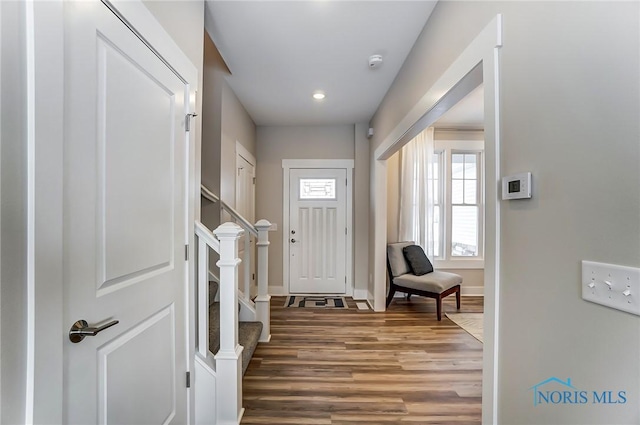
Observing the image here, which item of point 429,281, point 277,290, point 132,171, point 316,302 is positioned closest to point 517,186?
point 132,171

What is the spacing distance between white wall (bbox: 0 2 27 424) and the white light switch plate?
146 cm

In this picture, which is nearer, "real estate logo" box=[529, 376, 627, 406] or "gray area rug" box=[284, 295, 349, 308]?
"real estate logo" box=[529, 376, 627, 406]

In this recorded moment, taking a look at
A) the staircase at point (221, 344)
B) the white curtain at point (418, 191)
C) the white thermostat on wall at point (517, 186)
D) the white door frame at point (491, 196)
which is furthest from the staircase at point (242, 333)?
the white curtain at point (418, 191)

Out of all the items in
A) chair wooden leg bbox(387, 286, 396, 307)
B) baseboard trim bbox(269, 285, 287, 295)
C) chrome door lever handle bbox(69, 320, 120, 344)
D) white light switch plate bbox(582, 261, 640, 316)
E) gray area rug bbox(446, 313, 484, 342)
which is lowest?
gray area rug bbox(446, 313, 484, 342)

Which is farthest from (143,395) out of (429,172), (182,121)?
(429,172)

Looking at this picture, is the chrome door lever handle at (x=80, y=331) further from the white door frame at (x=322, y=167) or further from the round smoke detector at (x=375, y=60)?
the white door frame at (x=322, y=167)

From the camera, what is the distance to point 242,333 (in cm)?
258

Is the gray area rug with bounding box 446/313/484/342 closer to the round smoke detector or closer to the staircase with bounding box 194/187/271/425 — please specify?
the staircase with bounding box 194/187/271/425

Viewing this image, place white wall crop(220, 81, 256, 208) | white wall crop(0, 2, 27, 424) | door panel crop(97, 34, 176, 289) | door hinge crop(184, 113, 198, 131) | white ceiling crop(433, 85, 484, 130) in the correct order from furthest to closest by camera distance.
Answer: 1. white ceiling crop(433, 85, 484, 130)
2. white wall crop(220, 81, 256, 208)
3. door hinge crop(184, 113, 198, 131)
4. door panel crop(97, 34, 176, 289)
5. white wall crop(0, 2, 27, 424)

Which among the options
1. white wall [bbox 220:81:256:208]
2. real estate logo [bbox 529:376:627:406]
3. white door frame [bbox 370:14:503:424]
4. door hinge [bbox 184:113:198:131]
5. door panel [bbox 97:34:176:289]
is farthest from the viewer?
white wall [bbox 220:81:256:208]

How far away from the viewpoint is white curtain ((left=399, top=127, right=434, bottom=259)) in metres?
4.33

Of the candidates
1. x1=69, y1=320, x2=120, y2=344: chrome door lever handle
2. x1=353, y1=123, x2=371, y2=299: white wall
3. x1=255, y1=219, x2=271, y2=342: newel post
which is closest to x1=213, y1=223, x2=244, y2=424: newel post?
x1=69, y1=320, x2=120, y2=344: chrome door lever handle

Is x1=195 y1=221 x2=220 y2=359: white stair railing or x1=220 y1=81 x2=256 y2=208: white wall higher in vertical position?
x1=220 y1=81 x2=256 y2=208: white wall

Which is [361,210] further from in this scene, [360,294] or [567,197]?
[567,197]
